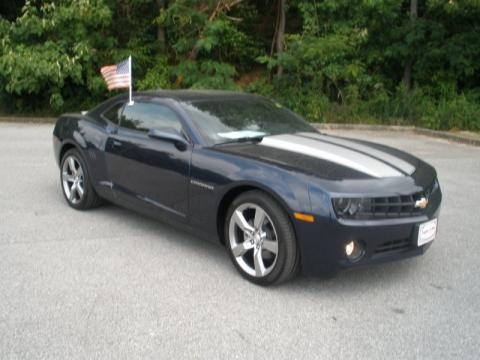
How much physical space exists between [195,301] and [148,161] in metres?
1.57

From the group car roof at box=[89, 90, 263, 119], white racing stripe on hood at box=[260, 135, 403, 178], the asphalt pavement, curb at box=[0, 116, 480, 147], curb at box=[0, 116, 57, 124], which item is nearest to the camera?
the asphalt pavement

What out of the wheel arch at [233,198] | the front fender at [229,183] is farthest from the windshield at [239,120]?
the wheel arch at [233,198]

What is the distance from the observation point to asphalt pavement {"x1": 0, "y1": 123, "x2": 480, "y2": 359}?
127 inches

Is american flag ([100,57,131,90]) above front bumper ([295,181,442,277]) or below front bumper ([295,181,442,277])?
above

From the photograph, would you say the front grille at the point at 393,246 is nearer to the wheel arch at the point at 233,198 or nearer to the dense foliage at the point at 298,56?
the wheel arch at the point at 233,198

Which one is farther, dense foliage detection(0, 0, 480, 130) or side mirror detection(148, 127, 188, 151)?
dense foliage detection(0, 0, 480, 130)

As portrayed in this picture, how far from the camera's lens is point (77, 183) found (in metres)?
6.04

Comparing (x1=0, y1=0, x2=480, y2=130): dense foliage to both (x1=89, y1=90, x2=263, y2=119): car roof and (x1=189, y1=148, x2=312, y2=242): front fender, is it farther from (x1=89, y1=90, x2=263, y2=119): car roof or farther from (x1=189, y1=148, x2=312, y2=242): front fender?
(x1=189, y1=148, x2=312, y2=242): front fender

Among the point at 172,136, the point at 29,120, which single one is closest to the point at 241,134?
the point at 172,136

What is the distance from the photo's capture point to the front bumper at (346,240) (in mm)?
3688

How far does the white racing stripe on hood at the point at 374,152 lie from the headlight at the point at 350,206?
2.12 feet

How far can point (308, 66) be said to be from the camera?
15523mm

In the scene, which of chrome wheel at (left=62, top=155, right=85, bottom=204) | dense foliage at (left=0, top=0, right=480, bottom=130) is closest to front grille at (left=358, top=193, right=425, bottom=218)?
Result: chrome wheel at (left=62, top=155, right=85, bottom=204)

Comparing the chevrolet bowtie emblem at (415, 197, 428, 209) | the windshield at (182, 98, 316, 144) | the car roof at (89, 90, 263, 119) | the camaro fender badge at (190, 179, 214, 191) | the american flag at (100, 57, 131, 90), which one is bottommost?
the camaro fender badge at (190, 179, 214, 191)
